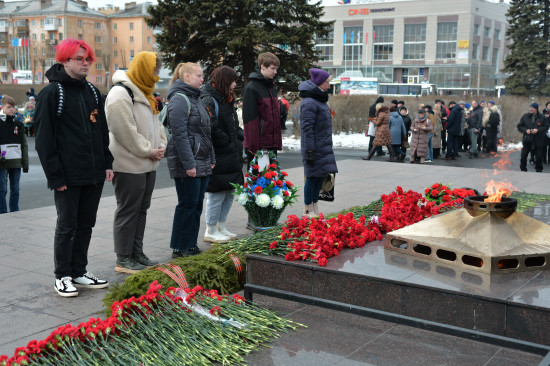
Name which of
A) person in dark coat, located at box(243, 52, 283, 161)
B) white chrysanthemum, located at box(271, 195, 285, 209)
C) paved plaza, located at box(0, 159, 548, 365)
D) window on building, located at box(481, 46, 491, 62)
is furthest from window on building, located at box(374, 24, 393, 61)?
white chrysanthemum, located at box(271, 195, 285, 209)

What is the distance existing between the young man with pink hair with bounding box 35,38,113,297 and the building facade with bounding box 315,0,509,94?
252 ft

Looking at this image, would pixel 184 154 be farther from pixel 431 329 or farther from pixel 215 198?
pixel 431 329

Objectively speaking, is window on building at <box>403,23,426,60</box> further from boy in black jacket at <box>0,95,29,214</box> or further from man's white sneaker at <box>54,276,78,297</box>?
man's white sneaker at <box>54,276,78,297</box>

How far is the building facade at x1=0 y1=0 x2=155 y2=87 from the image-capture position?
77.1 meters

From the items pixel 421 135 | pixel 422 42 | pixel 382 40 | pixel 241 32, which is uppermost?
pixel 382 40

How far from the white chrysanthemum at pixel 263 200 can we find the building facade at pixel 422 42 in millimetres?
75048

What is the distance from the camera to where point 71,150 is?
4.68 m

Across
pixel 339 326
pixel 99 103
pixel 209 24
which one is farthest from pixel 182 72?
pixel 209 24

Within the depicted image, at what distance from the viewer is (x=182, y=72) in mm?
5758

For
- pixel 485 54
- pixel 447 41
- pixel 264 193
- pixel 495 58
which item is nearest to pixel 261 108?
pixel 264 193

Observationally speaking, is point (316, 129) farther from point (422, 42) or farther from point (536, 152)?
point (422, 42)

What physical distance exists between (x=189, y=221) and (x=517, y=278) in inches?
120

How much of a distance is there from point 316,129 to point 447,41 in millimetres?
80087

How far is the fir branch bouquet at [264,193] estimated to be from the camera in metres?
6.58
